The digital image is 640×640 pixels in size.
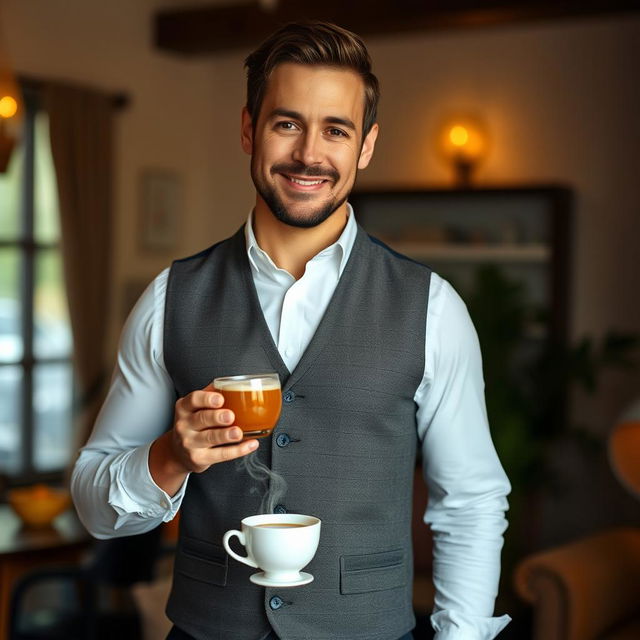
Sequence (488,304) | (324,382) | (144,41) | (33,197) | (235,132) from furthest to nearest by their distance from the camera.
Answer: (235,132) < (144,41) < (33,197) < (488,304) < (324,382)

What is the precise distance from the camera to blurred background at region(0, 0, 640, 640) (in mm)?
5000

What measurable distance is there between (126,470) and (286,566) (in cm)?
31

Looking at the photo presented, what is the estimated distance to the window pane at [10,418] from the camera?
17.0ft

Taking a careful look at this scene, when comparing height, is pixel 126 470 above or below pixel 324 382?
below

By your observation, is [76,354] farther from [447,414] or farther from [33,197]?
[447,414]

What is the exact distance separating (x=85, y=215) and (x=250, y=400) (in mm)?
4161

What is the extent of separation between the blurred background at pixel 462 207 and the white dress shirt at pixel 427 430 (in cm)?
302

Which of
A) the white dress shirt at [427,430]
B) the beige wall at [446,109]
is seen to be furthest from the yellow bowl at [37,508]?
the white dress shirt at [427,430]

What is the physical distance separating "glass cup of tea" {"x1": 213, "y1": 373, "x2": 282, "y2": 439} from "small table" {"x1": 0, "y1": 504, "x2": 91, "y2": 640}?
8.09ft

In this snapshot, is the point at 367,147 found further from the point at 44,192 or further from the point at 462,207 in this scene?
the point at 44,192

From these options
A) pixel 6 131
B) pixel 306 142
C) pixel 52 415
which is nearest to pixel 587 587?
pixel 6 131

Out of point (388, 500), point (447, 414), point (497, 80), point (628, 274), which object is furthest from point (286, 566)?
point (497, 80)

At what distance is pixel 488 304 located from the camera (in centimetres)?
494

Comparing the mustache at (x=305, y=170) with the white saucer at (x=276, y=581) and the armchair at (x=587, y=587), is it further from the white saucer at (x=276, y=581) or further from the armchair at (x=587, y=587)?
the armchair at (x=587, y=587)
